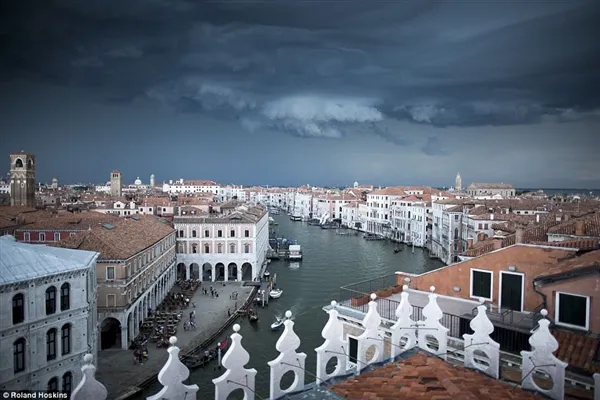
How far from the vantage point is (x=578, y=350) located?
6160 millimetres

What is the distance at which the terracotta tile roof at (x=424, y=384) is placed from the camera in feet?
13.0

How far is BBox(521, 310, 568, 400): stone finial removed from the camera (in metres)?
4.50

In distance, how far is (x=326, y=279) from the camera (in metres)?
32.7

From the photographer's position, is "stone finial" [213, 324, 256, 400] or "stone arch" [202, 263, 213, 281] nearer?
"stone finial" [213, 324, 256, 400]

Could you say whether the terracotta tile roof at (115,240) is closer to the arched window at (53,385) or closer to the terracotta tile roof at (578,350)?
the arched window at (53,385)

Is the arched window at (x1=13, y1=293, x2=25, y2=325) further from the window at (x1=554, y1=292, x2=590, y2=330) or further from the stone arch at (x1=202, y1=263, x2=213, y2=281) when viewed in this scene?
the stone arch at (x1=202, y1=263, x2=213, y2=281)

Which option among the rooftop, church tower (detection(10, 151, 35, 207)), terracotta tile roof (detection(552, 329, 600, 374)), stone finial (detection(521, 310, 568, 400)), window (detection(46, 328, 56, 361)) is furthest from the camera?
church tower (detection(10, 151, 35, 207))

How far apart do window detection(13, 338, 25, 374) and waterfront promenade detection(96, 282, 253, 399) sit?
10.1 ft

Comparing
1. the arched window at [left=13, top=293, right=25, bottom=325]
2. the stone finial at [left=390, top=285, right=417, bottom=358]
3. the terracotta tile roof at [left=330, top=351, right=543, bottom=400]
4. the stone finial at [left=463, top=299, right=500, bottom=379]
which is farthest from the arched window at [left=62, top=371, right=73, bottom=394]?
the stone finial at [left=463, top=299, right=500, bottom=379]

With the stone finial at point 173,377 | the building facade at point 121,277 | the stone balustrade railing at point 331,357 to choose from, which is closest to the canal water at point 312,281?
the stone balustrade railing at point 331,357

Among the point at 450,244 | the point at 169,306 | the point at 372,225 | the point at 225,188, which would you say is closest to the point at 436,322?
the point at 169,306

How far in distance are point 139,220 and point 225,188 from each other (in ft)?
349

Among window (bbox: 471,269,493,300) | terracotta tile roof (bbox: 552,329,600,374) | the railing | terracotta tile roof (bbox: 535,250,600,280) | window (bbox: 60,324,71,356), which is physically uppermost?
terracotta tile roof (bbox: 535,250,600,280)

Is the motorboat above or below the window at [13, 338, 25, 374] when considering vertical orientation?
below
